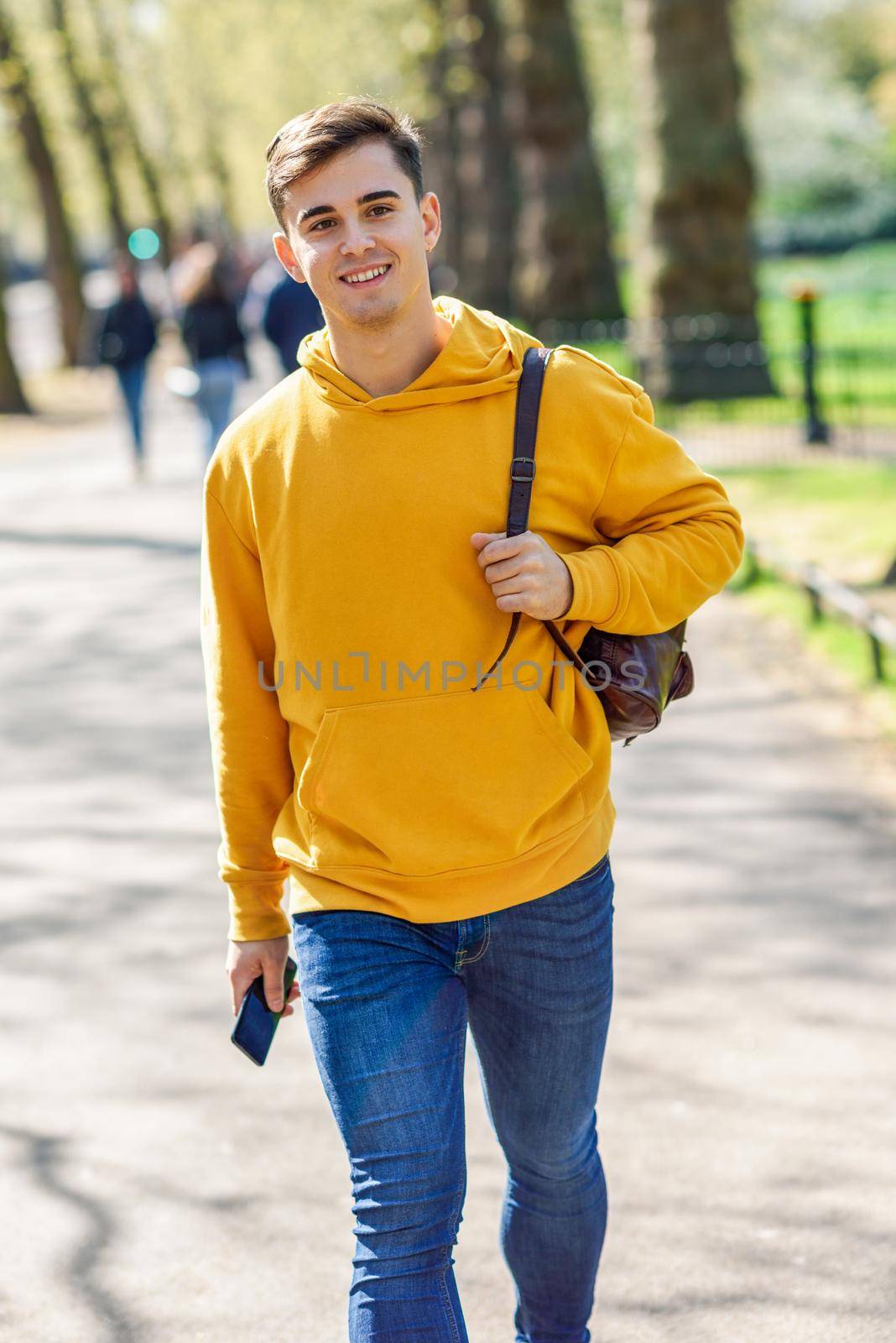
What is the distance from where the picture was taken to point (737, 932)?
16.3 feet

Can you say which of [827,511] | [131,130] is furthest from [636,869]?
[131,130]

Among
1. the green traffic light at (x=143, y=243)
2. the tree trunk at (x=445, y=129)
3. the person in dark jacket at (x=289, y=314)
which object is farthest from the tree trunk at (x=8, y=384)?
the person in dark jacket at (x=289, y=314)

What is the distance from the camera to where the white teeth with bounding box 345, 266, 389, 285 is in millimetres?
2555

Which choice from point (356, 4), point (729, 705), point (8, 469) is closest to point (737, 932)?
point (729, 705)

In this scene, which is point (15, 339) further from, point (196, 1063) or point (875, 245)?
point (196, 1063)

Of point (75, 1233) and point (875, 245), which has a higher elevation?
point (75, 1233)

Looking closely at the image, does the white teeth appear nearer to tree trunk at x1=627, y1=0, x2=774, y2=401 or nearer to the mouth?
the mouth

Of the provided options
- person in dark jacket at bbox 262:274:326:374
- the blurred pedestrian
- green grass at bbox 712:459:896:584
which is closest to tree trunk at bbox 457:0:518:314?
the blurred pedestrian

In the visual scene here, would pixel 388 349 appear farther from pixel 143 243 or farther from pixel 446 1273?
pixel 143 243

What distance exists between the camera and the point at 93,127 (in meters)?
36.8

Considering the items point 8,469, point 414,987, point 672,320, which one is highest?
point 414,987

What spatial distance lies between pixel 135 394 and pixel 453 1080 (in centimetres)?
1432

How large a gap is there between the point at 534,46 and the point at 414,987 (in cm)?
2182

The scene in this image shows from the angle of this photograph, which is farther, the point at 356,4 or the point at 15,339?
the point at 15,339
